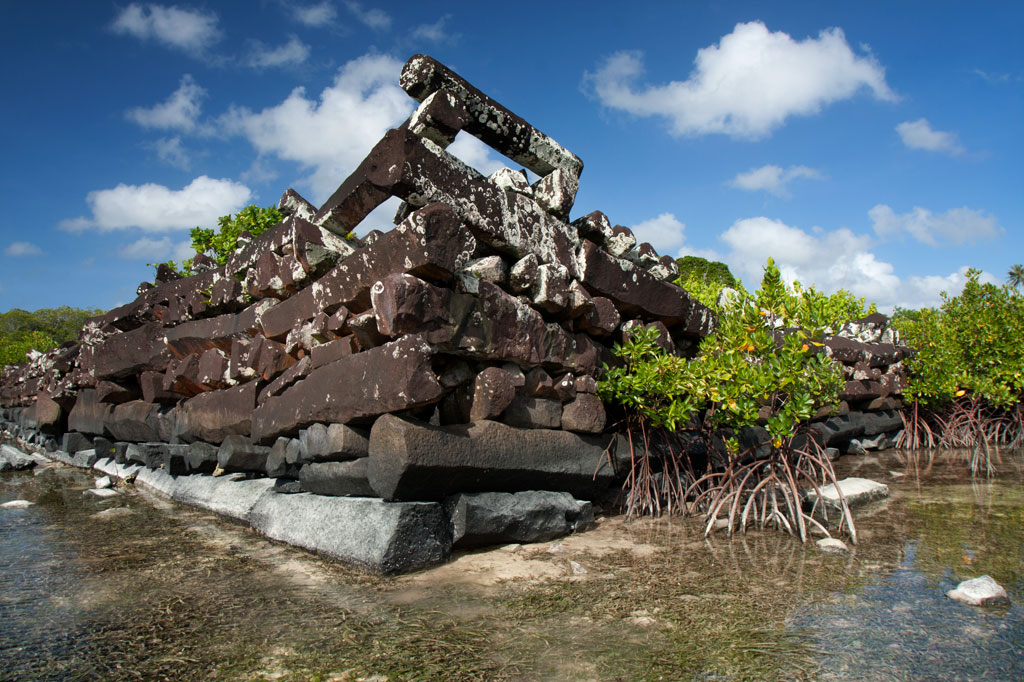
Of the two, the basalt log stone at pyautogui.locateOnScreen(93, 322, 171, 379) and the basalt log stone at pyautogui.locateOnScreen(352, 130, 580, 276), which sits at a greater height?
the basalt log stone at pyautogui.locateOnScreen(352, 130, 580, 276)

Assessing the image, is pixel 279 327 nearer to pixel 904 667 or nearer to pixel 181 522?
pixel 181 522

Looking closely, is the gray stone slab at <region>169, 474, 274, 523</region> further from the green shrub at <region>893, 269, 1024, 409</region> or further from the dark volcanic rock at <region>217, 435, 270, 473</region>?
the green shrub at <region>893, 269, 1024, 409</region>

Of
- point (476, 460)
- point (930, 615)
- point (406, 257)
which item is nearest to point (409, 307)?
point (406, 257)

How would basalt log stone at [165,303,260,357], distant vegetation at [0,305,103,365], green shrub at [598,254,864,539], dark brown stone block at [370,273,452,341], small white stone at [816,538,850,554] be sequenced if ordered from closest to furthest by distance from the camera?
small white stone at [816,538,850,554]
dark brown stone block at [370,273,452,341]
green shrub at [598,254,864,539]
basalt log stone at [165,303,260,357]
distant vegetation at [0,305,103,365]

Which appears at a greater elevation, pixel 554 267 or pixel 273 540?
pixel 554 267

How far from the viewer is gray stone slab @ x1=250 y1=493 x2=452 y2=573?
13.9ft

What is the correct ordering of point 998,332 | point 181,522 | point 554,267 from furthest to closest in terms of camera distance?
point 998,332
point 181,522
point 554,267

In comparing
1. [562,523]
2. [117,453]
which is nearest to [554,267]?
[562,523]

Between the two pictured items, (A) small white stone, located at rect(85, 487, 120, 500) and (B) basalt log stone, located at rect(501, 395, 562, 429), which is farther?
(A) small white stone, located at rect(85, 487, 120, 500)

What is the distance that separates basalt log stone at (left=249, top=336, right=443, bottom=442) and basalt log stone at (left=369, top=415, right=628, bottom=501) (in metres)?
0.20

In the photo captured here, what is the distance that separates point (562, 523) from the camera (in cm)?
525

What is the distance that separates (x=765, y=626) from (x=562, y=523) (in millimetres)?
2295

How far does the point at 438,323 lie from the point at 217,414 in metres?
4.20

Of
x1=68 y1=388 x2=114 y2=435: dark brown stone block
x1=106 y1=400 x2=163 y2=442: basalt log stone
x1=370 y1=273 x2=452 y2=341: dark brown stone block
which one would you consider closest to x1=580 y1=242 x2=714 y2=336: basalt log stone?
x1=370 y1=273 x2=452 y2=341: dark brown stone block
